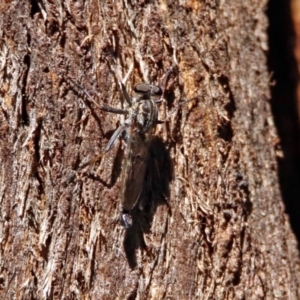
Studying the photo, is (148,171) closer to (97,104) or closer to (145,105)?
(145,105)

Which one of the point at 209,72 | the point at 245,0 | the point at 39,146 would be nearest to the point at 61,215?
the point at 39,146

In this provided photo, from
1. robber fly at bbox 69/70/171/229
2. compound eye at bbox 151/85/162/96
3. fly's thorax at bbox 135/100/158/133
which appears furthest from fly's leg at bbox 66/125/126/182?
compound eye at bbox 151/85/162/96

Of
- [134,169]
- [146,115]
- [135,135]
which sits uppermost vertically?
[146,115]

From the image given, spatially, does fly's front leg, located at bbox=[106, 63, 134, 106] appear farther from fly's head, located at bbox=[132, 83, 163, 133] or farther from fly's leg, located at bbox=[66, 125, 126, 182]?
fly's leg, located at bbox=[66, 125, 126, 182]

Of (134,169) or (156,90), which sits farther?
(156,90)

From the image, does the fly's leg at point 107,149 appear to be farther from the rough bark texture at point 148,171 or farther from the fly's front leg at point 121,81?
the fly's front leg at point 121,81

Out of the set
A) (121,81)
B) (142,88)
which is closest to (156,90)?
(142,88)
